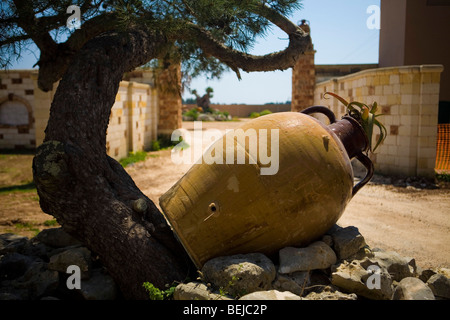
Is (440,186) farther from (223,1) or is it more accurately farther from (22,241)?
(22,241)

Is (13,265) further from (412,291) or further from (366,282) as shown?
(412,291)

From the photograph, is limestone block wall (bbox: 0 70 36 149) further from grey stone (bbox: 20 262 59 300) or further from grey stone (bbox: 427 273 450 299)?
grey stone (bbox: 427 273 450 299)

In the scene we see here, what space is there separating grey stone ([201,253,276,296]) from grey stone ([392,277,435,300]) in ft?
2.98

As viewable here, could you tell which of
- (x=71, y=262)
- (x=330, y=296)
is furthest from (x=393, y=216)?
(x=71, y=262)

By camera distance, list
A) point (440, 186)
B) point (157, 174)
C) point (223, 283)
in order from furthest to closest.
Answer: point (157, 174), point (440, 186), point (223, 283)

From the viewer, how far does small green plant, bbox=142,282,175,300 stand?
2830mm

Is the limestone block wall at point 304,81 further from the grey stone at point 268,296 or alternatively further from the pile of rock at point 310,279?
the grey stone at point 268,296

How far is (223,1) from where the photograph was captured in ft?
11.7

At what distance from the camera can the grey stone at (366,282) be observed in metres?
2.68

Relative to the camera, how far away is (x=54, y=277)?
3195 millimetres

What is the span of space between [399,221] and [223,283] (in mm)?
4232

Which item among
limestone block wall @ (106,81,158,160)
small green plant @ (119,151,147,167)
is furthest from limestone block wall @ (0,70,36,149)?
small green plant @ (119,151,147,167)

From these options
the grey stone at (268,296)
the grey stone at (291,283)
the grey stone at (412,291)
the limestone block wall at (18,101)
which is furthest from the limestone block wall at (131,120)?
the grey stone at (412,291)

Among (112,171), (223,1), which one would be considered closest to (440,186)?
(223,1)
